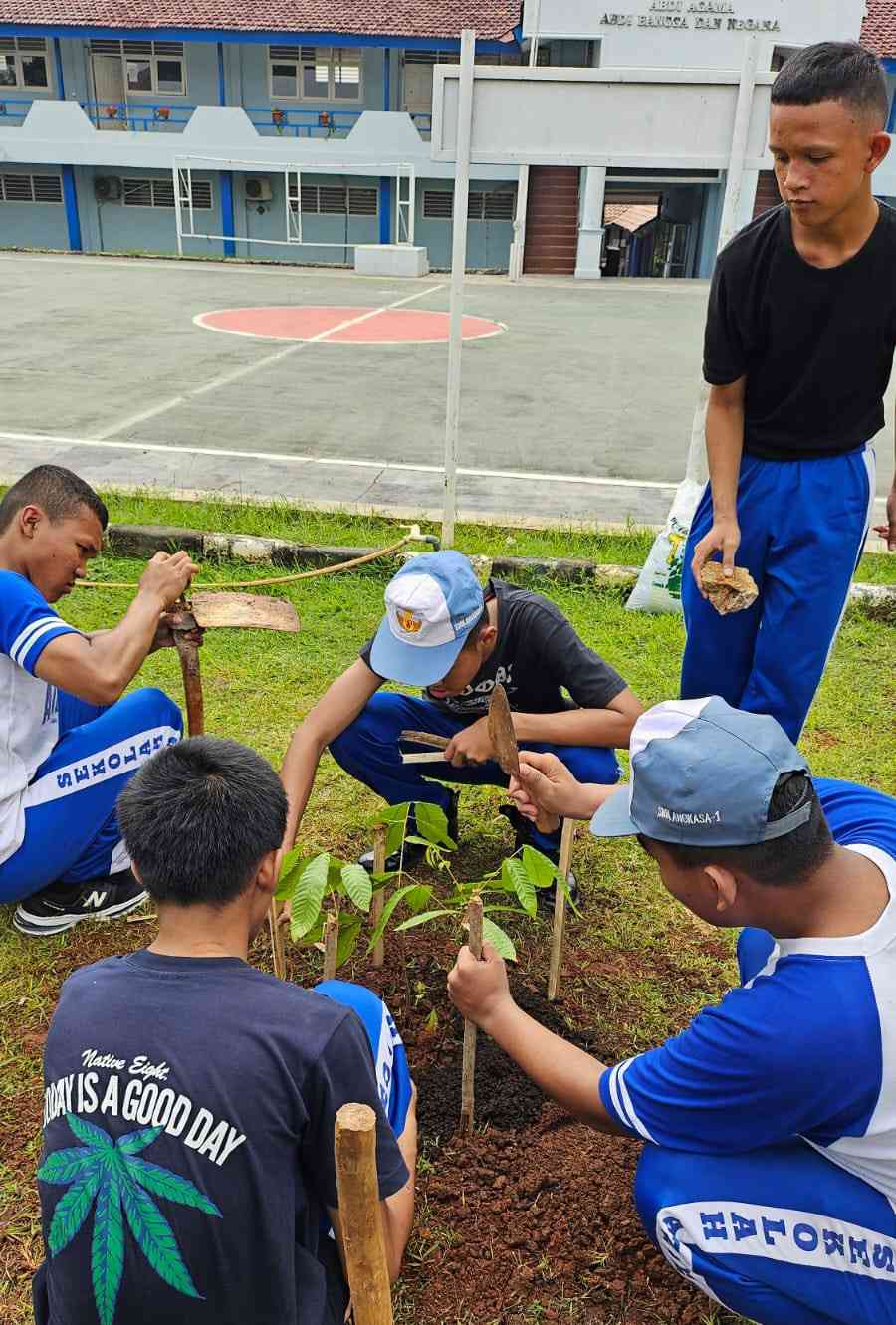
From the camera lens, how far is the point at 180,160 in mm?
27031

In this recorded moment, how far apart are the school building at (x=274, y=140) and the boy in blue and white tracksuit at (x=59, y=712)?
24902 millimetres

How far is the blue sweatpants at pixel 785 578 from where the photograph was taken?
284cm

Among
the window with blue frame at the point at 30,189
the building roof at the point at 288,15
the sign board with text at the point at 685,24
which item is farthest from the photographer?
the window with blue frame at the point at 30,189

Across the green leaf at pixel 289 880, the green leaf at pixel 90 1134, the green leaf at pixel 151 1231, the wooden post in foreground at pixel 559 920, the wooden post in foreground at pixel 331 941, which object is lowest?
the wooden post in foreground at pixel 559 920

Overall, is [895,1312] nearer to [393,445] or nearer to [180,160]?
[393,445]

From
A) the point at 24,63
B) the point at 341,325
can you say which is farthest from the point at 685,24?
the point at 24,63

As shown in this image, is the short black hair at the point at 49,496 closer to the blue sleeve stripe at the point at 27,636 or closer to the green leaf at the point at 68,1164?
the blue sleeve stripe at the point at 27,636

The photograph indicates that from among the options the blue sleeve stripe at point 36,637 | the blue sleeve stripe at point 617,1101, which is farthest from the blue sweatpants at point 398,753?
the blue sleeve stripe at point 617,1101

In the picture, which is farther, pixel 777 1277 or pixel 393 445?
pixel 393 445

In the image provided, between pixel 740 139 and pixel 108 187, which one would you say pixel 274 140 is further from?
pixel 740 139

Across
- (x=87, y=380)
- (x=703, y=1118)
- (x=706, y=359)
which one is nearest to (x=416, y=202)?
(x=87, y=380)

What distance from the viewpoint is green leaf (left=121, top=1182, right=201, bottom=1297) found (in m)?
1.29

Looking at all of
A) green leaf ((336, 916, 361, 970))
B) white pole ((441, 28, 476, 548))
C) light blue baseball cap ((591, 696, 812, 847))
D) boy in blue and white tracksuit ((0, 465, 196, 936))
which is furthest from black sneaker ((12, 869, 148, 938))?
white pole ((441, 28, 476, 548))

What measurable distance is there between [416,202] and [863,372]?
91.2 ft
